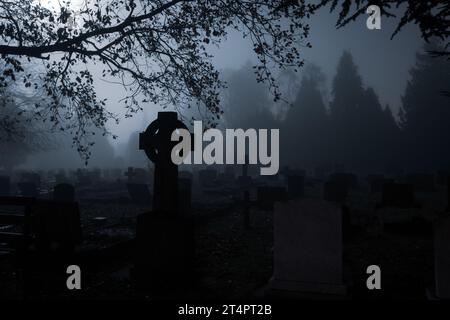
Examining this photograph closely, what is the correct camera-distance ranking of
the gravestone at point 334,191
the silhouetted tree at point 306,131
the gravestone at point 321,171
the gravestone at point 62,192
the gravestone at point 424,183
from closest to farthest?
the gravestone at point 62,192, the gravestone at point 334,191, the gravestone at point 424,183, the gravestone at point 321,171, the silhouetted tree at point 306,131

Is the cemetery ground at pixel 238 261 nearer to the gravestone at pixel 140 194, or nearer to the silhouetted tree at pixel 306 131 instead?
the gravestone at pixel 140 194

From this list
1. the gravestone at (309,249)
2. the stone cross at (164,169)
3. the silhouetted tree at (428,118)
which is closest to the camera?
the gravestone at (309,249)

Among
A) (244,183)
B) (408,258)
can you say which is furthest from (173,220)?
(244,183)

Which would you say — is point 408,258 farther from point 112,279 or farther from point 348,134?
point 348,134

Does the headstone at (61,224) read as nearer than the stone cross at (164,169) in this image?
No

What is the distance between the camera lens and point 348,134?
162ft

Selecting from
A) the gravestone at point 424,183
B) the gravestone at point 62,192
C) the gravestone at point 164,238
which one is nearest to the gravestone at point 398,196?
the gravestone at point 424,183

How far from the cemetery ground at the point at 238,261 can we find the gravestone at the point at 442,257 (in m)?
0.70

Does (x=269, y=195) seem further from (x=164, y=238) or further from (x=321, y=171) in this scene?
(x=321, y=171)

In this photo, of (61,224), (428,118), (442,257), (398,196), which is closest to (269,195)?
(398,196)

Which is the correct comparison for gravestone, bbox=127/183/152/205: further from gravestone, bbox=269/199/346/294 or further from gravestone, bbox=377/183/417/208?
gravestone, bbox=269/199/346/294

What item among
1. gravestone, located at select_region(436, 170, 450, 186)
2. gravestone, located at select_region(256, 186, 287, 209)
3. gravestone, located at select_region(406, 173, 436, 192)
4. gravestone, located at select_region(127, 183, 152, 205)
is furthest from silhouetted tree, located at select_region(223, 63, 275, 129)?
gravestone, located at select_region(256, 186, 287, 209)

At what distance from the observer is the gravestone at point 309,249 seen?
18.1 feet

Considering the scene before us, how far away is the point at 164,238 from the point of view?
638cm
